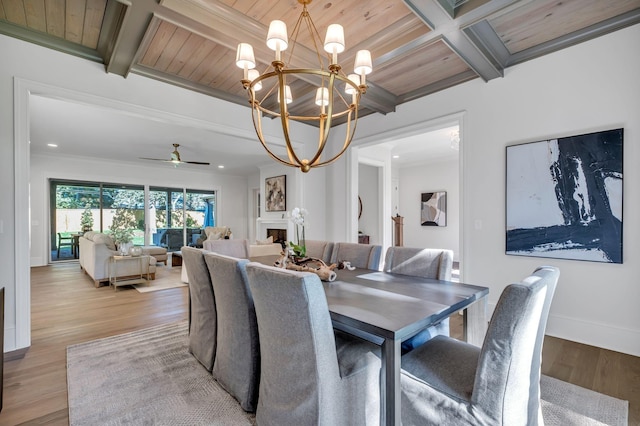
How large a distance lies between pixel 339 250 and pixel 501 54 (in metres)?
2.39

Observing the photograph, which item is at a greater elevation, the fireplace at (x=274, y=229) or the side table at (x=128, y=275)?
the fireplace at (x=274, y=229)

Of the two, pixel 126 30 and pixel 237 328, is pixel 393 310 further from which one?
pixel 126 30

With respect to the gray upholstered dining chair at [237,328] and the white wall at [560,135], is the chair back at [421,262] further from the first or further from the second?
the white wall at [560,135]

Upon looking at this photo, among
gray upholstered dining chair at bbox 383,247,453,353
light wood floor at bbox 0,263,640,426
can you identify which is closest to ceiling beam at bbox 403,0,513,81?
gray upholstered dining chair at bbox 383,247,453,353

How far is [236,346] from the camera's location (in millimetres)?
1767

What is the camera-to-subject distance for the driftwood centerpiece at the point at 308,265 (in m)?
1.98

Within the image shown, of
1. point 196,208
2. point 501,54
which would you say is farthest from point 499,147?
point 196,208

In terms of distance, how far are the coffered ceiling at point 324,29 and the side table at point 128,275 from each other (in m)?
2.95

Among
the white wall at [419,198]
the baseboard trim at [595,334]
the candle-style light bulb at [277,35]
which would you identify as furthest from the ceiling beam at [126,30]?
the white wall at [419,198]

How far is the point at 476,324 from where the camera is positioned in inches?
76.6

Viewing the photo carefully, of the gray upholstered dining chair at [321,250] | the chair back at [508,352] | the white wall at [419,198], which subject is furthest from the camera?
the white wall at [419,198]

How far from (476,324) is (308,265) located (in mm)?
1196

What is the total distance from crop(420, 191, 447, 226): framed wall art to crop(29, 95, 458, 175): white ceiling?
86 cm

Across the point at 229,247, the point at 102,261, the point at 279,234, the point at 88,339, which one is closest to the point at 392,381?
the point at 229,247
